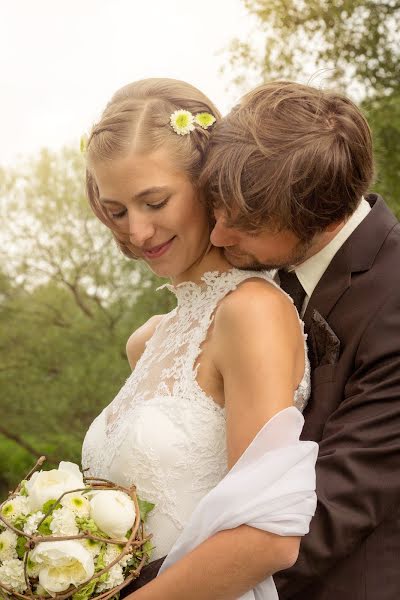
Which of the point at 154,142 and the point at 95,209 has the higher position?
the point at 154,142

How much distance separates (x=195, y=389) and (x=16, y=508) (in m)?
0.63

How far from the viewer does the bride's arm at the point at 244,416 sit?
2240 mm

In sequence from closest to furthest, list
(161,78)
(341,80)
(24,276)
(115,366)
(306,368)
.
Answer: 1. (306,368)
2. (161,78)
3. (341,80)
4. (115,366)
5. (24,276)

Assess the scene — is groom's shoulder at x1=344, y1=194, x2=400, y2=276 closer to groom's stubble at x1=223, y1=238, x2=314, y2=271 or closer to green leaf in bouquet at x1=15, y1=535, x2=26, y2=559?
groom's stubble at x1=223, y1=238, x2=314, y2=271

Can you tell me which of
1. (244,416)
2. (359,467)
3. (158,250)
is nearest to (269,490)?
(244,416)

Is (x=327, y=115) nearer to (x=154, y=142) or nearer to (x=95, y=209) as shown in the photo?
(x=154, y=142)

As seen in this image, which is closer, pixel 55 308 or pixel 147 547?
pixel 147 547

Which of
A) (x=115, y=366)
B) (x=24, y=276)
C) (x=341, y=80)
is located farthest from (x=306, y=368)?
(x=24, y=276)

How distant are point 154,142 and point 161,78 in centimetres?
34

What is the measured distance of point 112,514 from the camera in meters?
2.27

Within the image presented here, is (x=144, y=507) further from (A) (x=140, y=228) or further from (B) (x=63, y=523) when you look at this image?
(A) (x=140, y=228)

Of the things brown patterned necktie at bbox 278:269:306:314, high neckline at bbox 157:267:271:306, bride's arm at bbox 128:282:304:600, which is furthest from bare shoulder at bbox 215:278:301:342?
brown patterned necktie at bbox 278:269:306:314

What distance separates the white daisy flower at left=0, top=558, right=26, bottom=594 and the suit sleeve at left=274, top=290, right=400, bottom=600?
0.72 meters

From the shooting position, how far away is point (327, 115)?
2.64 m
